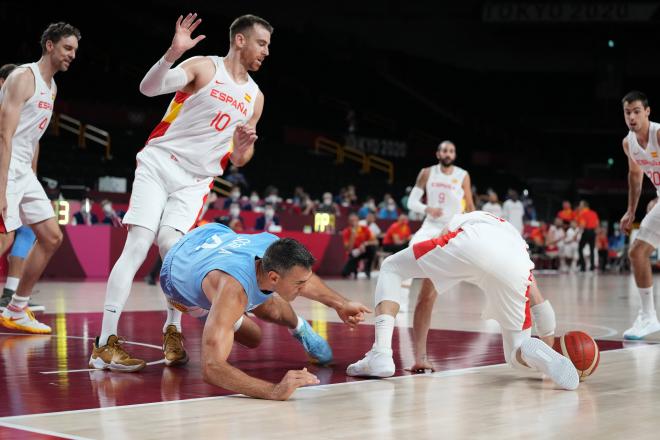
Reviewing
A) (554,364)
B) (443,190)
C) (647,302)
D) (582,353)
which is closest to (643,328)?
(647,302)

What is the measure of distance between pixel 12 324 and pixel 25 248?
1.80m

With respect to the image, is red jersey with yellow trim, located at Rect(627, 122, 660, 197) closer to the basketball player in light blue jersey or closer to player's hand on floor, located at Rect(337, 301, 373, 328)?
the basketball player in light blue jersey

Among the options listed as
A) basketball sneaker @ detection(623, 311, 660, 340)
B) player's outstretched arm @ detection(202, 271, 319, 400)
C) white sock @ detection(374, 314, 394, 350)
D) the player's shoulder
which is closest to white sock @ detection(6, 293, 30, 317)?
the player's shoulder

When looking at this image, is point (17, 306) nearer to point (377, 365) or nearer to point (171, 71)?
point (171, 71)

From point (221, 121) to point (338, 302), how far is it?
1.86 meters

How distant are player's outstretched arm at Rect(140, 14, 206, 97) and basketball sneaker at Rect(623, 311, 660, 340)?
13.9 ft

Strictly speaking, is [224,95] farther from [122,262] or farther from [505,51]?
[505,51]

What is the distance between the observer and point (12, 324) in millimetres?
7434

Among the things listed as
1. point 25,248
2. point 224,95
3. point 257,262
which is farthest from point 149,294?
point 257,262

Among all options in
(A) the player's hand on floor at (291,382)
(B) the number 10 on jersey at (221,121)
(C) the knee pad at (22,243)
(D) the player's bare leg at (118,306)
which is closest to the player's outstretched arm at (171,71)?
(B) the number 10 on jersey at (221,121)

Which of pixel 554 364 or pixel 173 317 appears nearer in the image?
pixel 554 364

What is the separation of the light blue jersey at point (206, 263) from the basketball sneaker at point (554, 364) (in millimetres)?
1448

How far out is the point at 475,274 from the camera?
17.9ft

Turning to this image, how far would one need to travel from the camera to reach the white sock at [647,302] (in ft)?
26.5
